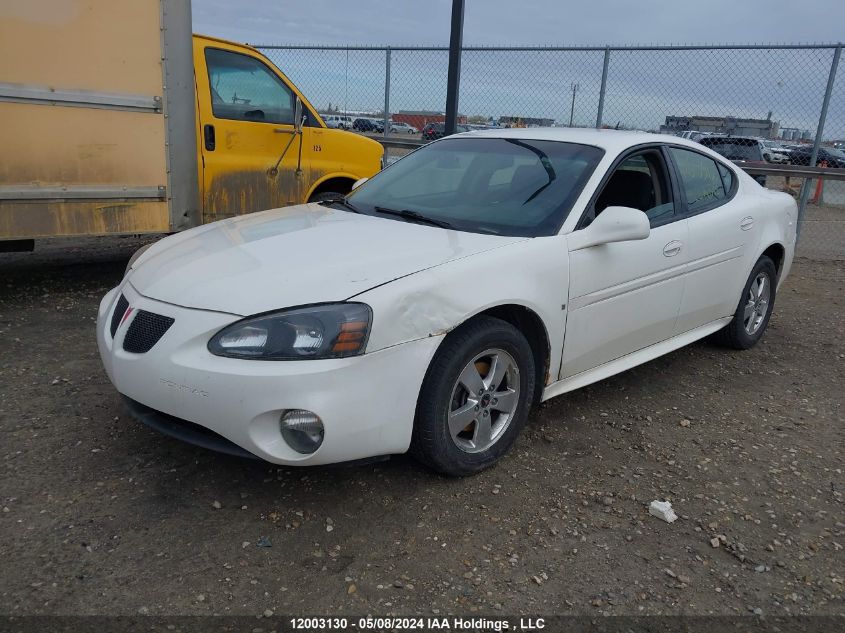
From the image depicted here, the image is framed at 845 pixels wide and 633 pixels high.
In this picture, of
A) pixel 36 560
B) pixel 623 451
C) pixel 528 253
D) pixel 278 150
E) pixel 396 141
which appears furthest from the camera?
pixel 396 141

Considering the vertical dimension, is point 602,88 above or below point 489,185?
above

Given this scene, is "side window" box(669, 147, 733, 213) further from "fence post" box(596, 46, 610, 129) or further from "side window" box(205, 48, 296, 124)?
"fence post" box(596, 46, 610, 129)

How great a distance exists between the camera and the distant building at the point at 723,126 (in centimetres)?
855

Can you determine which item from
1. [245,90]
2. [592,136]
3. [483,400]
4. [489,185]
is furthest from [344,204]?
[245,90]

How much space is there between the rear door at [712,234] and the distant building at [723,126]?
158 inches

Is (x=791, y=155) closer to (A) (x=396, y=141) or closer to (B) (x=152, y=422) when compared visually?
(A) (x=396, y=141)

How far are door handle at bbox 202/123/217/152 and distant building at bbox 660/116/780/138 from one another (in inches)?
207

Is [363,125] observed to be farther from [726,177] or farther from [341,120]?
[726,177]

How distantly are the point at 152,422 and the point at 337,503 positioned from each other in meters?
0.82

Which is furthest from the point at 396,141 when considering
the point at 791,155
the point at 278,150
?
the point at 791,155

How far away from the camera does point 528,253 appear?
3225 millimetres

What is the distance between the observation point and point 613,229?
3.43m

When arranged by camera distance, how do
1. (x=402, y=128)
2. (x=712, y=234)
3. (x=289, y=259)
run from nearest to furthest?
(x=289, y=259)
(x=712, y=234)
(x=402, y=128)

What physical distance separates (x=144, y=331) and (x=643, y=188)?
279 centimetres
